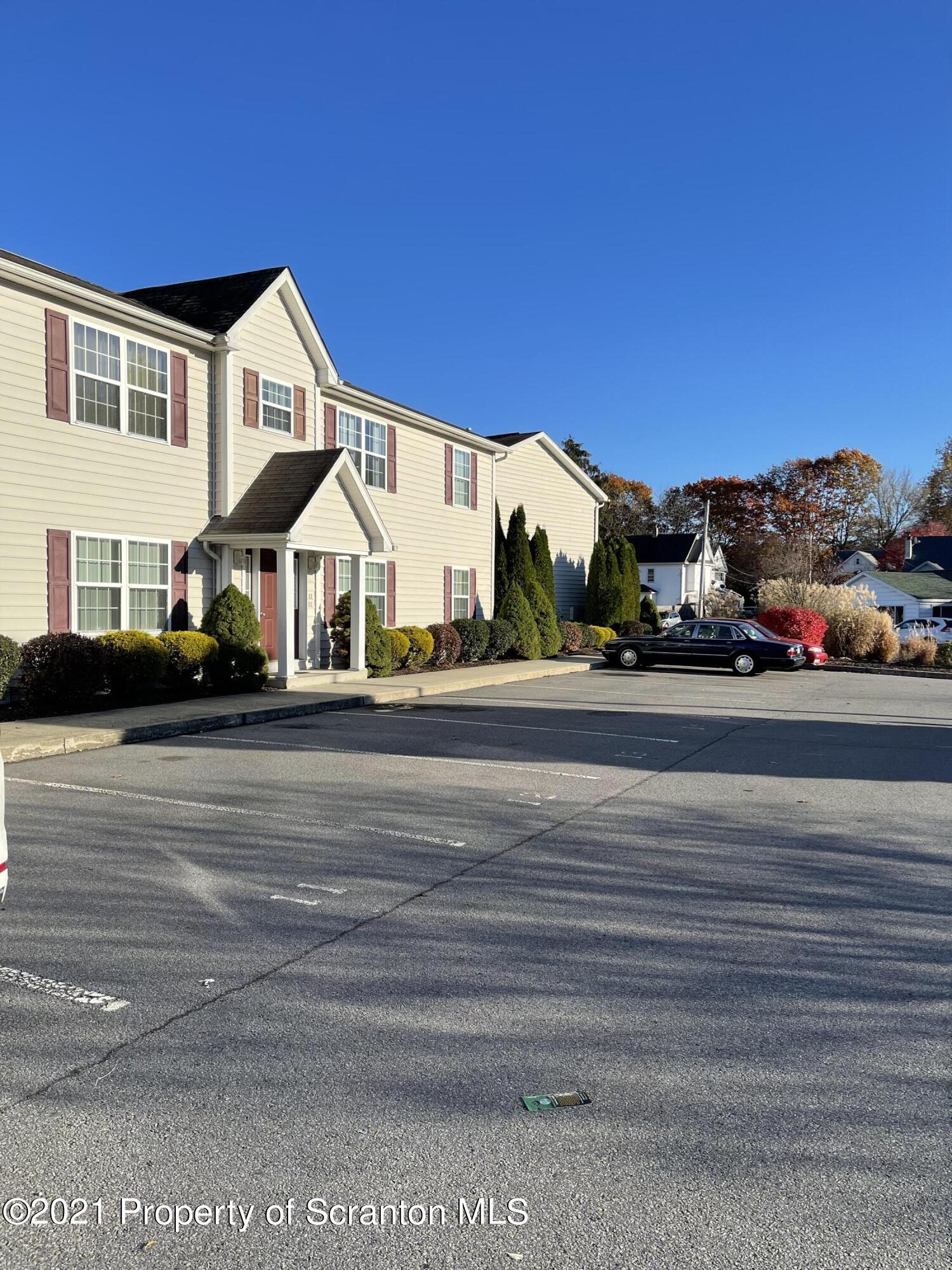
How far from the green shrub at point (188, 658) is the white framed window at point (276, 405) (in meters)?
4.95

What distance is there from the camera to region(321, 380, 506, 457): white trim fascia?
2136 centimetres

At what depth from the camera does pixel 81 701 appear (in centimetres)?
1427

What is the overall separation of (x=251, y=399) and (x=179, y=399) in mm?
1721

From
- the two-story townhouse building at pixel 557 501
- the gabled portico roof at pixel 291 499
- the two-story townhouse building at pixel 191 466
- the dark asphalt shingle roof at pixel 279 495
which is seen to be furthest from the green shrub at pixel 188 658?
the two-story townhouse building at pixel 557 501

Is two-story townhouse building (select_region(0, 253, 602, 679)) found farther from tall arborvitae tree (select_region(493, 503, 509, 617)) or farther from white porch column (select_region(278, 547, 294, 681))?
tall arborvitae tree (select_region(493, 503, 509, 617))

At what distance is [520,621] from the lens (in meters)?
27.5

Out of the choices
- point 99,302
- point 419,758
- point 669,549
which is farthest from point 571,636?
point 669,549

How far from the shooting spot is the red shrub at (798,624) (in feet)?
99.1

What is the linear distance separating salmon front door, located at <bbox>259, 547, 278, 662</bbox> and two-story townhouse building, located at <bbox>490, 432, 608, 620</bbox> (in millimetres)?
11785

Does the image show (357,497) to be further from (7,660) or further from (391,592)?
(7,660)

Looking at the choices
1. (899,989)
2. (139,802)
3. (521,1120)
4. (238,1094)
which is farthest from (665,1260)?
(139,802)

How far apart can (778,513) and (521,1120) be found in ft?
266

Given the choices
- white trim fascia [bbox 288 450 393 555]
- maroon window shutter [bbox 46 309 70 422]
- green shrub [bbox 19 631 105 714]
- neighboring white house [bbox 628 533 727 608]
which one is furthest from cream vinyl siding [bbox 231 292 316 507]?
neighboring white house [bbox 628 533 727 608]

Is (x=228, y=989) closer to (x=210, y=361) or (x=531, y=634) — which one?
(x=210, y=361)
